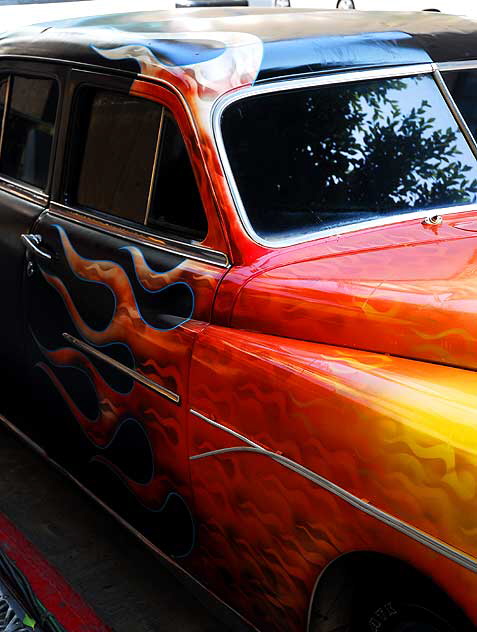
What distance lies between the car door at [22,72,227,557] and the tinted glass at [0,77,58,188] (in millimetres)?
190

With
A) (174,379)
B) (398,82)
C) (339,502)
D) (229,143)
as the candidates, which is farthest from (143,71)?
(339,502)

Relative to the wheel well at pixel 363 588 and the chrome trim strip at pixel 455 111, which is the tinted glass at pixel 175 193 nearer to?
the chrome trim strip at pixel 455 111

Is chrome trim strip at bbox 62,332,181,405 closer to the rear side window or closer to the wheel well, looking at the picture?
the rear side window

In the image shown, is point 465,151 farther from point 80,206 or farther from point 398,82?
point 80,206

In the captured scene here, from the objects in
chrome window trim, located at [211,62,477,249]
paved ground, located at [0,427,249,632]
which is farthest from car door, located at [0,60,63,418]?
chrome window trim, located at [211,62,477,249]

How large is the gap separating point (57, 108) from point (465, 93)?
1.44 metres

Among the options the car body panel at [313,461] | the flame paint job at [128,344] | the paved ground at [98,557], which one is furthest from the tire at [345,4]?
the car body panel at [313,461]

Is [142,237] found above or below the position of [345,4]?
below

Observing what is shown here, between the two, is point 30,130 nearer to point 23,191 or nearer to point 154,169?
point 23,191

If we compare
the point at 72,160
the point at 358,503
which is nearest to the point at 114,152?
the point at 72,160

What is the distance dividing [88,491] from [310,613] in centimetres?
127

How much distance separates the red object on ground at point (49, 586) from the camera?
312cm

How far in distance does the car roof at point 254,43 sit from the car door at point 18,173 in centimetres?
13

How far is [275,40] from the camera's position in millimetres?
2973
